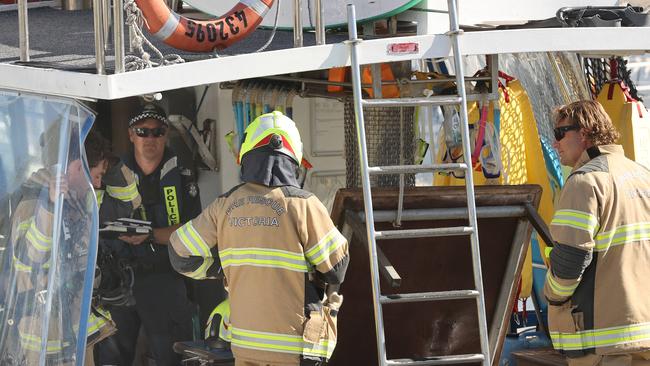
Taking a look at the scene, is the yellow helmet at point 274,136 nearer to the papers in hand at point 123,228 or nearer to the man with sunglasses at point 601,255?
the man with sunglasses at point 601,255

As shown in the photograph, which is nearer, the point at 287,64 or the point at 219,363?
the point at 287,64

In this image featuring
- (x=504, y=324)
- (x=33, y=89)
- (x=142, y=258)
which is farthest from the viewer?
(x=142, y=258)

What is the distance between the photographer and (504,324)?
607cm

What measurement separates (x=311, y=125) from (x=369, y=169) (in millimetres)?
2405

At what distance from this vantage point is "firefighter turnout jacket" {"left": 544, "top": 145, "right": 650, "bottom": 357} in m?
5.06

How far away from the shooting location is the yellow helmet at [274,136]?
16.8 feet

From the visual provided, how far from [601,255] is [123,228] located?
3.10 m

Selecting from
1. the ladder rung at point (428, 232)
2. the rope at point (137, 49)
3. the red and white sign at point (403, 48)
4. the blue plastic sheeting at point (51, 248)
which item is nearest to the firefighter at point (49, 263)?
the blue plastic sheeting at point (51, 248)

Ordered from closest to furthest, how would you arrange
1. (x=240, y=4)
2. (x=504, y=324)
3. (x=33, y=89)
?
(x=33, y=89), (x=240, y=4), (x=504, y=324)

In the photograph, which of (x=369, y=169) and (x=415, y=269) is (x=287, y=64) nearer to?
(x=369, y=169)

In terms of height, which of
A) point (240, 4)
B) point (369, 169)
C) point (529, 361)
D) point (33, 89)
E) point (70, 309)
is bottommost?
point (529, 361)

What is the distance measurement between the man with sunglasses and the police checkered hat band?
283 centimetres

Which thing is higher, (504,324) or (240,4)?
(240,4)

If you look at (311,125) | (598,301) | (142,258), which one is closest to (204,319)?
(142,258)
